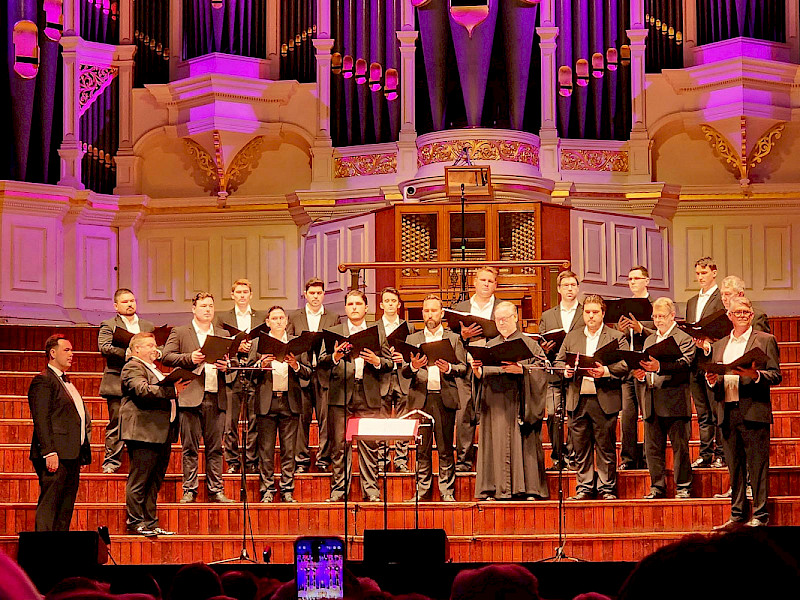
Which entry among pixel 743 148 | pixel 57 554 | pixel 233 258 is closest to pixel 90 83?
pixel 233 258

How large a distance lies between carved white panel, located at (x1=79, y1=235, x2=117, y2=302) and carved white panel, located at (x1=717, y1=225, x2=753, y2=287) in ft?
17.6

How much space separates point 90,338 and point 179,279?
1.53 metres

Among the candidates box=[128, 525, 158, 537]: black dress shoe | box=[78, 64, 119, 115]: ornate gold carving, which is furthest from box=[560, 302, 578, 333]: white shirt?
box=[78, 64, 119, 115]: ornate gold carving

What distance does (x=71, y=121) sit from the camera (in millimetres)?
10547

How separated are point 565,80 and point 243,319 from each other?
13.5 ft

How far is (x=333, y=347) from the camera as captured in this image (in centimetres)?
660

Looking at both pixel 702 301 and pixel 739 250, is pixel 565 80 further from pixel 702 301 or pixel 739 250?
pixel 702 301

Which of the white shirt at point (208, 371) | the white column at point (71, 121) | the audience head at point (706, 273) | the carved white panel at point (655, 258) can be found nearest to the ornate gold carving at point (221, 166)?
the white column at point (71, 121)

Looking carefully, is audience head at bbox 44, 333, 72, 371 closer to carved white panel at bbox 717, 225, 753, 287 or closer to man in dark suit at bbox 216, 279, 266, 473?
man in dark suit at bbox 216, 279, 266, 473

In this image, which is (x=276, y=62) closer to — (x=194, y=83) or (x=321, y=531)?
(x=194, y=83)

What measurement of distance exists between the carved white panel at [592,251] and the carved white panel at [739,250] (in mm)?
1259

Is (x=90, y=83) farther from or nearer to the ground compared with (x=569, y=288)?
farther from the ground

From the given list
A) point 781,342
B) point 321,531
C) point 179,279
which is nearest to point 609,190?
point 781,342

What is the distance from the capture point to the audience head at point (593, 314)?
6.86 m
